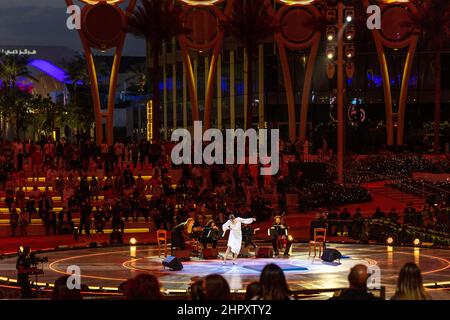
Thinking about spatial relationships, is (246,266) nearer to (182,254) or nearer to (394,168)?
(182,254)

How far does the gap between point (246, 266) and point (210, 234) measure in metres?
2.26

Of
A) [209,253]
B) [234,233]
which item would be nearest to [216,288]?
[234,233]

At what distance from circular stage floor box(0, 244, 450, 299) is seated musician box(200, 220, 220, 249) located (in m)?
0.66

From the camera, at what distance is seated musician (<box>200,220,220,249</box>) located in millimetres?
25281

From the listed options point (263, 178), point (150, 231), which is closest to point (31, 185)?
point (150, 231)

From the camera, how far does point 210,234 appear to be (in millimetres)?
25484

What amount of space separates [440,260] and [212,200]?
43.4 feet

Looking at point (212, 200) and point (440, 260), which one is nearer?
point (440, 260)

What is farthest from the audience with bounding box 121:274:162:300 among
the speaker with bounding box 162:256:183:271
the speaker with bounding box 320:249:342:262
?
the speaker with bounding box 320:249:342:262

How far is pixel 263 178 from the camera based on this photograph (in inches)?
1654

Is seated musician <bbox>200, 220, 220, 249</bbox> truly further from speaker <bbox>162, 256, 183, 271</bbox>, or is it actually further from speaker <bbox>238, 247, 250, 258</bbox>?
speaker <bbox>162, 256, 183, 271</bbox>

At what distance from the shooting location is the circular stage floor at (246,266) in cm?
2040
